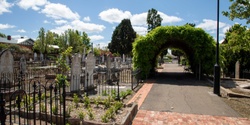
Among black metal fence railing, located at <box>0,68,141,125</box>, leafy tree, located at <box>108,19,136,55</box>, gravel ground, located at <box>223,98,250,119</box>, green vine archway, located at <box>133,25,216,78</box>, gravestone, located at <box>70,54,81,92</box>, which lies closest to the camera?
black metal fence railing, located at <box>0,68,141,125</box>

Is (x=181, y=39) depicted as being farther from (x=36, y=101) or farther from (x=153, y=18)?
(x=153, y=18)

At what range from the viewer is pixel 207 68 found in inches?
619

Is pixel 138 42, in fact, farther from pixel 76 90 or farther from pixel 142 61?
pixel 76 90

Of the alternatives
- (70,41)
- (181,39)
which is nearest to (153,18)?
(70,41)

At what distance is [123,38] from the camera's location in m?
65.1

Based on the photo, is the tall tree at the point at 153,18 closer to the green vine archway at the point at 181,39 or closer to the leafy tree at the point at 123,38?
the leafy tree at the point at 123,38

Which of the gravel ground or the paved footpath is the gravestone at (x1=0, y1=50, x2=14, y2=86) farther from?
the gravel ground

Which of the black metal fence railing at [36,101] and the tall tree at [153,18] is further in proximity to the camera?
the tall tree at [153,18]

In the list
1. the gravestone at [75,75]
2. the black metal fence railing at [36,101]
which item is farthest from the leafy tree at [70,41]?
the gravestone at [75,75]

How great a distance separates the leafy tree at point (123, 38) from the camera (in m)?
64.9

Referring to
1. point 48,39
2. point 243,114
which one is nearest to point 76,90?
point 243,114

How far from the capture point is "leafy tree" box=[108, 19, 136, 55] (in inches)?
2557

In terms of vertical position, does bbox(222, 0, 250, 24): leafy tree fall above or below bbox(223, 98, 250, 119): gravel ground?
Answer: above

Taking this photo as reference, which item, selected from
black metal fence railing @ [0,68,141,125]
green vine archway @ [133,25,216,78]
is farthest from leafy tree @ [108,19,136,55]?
green vine archway @ [133,25,216,78]
